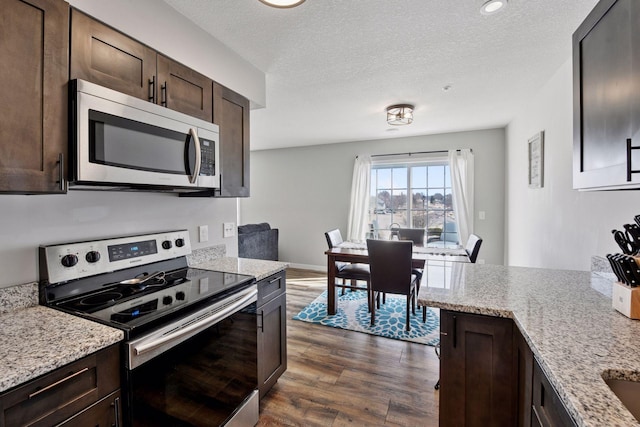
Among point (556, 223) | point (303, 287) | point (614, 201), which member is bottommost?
point (303, 287)

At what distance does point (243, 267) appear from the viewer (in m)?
1.98

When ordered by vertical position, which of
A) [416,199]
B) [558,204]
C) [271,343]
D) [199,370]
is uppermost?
[416,199]

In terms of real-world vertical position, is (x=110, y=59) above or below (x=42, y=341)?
above

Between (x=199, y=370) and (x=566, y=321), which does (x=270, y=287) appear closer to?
(x=199, y=370)

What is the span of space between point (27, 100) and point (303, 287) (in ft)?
12.7

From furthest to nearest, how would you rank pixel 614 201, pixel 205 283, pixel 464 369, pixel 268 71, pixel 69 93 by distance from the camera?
pixel 268 71, pixel 614 201, pixel 205 283, pixel 464 369, pixel 69 93

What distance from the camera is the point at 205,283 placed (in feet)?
5.25

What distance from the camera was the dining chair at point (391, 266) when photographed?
284 centimetres

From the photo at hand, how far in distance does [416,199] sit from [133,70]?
14.7 ft

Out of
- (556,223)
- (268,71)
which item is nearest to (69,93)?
(268,71)

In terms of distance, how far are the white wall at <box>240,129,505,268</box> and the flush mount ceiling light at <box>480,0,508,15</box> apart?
10.6ft

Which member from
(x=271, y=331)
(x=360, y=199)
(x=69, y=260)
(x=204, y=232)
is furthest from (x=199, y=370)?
(x=360, y=199)

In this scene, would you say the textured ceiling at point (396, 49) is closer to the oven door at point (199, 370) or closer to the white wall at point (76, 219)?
the white wall at point (76, 219)

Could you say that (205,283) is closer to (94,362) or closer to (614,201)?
(94,362)
